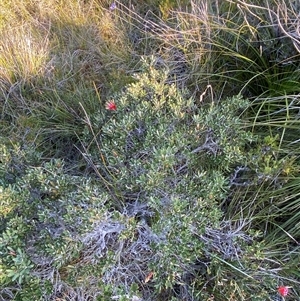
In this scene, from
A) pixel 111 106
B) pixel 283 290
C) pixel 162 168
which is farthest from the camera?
pixel 111 106

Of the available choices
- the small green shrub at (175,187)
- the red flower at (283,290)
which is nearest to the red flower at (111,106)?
the small green shrub at (175,187)

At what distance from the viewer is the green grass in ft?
3.93

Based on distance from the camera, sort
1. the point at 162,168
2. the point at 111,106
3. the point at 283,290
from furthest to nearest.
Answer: the point at 111,106
the point at 162,168
the point at 283,290

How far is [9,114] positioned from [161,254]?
3.17ft

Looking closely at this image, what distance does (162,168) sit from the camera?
126 centimetres

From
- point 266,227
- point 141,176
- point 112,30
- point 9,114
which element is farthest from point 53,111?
point 266,227

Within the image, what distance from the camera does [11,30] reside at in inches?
77.2

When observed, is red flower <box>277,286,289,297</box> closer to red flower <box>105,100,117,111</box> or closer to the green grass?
the green grass

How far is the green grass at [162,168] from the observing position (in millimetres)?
1198

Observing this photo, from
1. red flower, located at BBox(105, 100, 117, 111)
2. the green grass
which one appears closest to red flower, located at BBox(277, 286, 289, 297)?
the green grass

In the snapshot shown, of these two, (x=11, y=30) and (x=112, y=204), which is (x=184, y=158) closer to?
(x=112, y=204)

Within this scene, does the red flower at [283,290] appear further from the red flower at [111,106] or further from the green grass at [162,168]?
the red flower at [111,106]

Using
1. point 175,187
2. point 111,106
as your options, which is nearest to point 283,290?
point 175,187

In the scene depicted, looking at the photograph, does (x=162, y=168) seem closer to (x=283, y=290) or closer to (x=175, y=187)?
(x=175, y=187)
